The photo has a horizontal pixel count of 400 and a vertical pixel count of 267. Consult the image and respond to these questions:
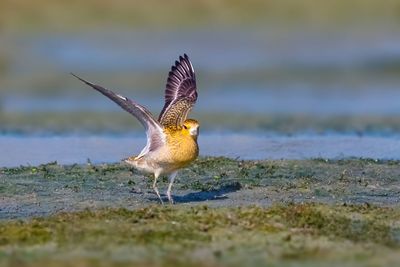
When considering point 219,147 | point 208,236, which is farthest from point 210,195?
point 219,147

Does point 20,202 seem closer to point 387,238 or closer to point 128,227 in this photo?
point 128,227

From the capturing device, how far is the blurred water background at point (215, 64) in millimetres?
21438

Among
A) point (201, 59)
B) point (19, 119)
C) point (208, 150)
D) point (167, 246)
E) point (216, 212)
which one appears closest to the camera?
point (167, 246)

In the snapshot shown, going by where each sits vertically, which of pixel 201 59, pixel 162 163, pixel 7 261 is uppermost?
pixel 201 59

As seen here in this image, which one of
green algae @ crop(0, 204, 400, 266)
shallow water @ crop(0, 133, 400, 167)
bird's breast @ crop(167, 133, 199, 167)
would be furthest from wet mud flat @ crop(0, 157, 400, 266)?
shallow water @ crop(0, 133, 400, 167)

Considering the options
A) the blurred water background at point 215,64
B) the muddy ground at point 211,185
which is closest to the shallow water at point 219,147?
the blurred water background at point 215,64

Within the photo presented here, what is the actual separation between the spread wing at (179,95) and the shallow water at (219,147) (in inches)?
96.7

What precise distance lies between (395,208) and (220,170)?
3312mm

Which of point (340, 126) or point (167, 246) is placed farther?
point (340, 126)

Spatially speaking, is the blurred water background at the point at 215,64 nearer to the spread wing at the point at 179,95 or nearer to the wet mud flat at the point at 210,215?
the wet mud flat at the point at 210,215

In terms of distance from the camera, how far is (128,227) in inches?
443

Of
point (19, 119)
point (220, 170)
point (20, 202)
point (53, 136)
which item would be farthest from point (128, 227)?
point (19, 119)

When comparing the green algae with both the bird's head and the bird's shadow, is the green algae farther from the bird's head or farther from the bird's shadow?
the bird's shadow

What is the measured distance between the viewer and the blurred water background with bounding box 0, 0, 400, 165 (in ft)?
70.3
